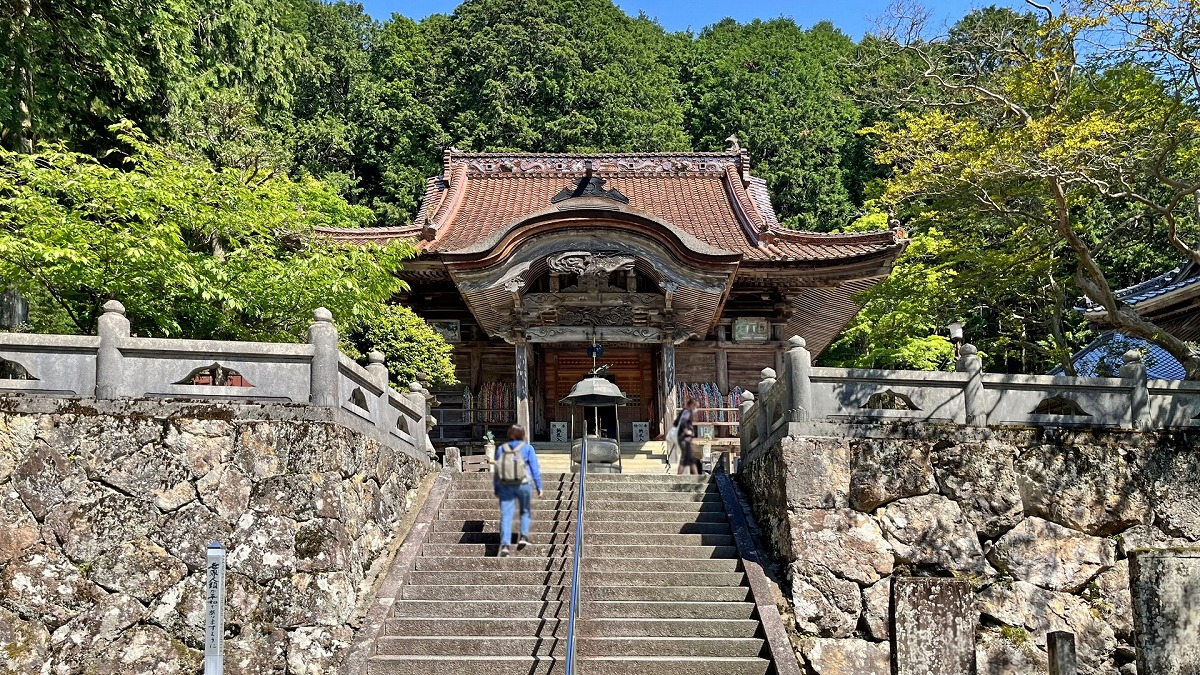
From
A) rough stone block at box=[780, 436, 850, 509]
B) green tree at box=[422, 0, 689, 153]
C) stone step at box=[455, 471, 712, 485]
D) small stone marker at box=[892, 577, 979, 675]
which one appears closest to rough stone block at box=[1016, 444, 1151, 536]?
→ rough stone block at box=[780, 436, 850, 509]

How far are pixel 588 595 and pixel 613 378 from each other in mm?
10083

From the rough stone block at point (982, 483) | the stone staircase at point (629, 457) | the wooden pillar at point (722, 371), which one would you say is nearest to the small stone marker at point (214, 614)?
the rough stone block at point (982, 483)

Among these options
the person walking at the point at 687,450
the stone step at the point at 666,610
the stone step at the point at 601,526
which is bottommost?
the stone step at the point at 666,610

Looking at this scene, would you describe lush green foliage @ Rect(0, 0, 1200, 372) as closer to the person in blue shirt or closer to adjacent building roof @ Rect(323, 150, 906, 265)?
adjacent building roof @ Rect(323, 150, 906, 265)

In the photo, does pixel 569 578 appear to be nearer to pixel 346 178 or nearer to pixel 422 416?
pixel 422 416

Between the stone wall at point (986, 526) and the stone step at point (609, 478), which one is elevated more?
the stone step at point (609, 478)

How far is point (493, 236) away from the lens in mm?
16000

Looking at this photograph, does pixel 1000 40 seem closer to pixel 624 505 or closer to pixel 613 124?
pixel 624 505

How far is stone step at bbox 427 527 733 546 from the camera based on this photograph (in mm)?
11555

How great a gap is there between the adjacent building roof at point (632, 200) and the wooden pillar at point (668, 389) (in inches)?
83.2

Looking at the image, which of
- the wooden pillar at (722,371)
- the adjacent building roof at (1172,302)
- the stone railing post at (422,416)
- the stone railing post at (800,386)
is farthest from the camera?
the wooden pillar at (722,371)

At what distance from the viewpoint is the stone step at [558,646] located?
373 inches

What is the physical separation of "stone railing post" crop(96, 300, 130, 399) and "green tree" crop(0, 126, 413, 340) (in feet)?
3.96

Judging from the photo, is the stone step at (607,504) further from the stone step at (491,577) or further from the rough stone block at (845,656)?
the rough stone block at (845,656)
